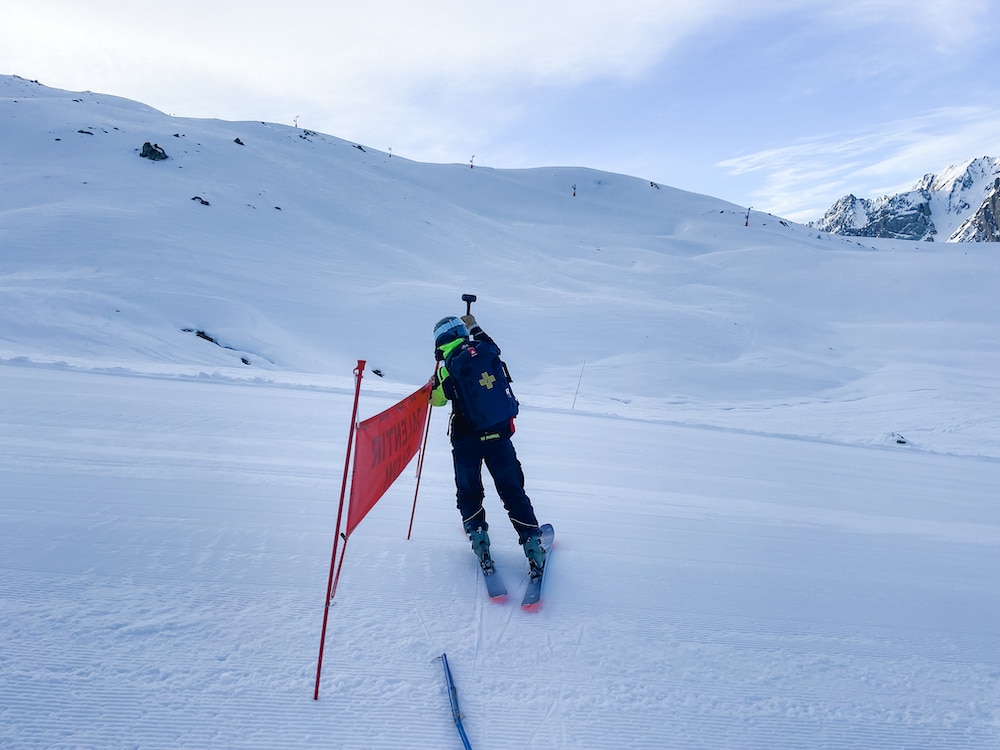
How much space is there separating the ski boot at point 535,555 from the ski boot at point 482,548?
10.2 inches

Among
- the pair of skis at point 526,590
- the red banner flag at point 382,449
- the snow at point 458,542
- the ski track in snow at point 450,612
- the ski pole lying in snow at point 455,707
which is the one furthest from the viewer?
the pair of skis at point 526,590

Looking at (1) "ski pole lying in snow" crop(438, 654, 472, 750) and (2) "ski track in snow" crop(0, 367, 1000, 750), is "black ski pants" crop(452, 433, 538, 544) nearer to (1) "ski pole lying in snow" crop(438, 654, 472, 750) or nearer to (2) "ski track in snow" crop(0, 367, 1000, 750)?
(2) "ski track in snow" crop(0, 367, 1000, 750)

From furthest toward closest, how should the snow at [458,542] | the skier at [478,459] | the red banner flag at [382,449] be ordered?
1. the skier at [478,459]
2. the red banner flag at [382,449]
3. the snow at [458,542]

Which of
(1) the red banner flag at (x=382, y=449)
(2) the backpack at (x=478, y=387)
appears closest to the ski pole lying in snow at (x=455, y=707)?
(1) the red banner flag at (x=382, y=449)

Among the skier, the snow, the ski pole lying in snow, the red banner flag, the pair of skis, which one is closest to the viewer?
the ski pole lying in snow

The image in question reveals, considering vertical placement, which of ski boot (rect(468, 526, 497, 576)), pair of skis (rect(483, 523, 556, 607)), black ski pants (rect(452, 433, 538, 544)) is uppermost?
black ski pants (rect(452, 433, 538, 544))

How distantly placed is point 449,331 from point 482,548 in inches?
60.2

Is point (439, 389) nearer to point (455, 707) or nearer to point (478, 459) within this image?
point (478, 459)

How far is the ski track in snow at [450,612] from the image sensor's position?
8.96ft

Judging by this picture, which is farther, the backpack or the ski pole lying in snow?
the backpack

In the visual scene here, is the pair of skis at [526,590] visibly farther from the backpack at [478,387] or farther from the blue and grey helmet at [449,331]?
the blue and grey helmet at [449,331]

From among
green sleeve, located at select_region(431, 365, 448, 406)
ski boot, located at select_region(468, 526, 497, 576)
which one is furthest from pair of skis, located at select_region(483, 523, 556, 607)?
green sleeve, located at select_region(431, 365, 448, 406)

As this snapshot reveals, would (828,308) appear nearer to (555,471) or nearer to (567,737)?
(555,471)

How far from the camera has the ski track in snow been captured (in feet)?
8.96
